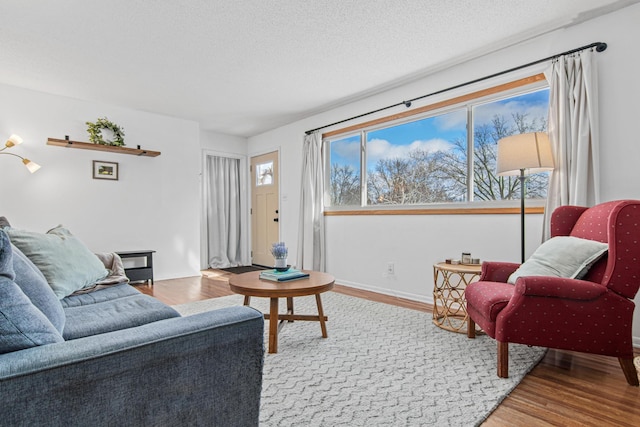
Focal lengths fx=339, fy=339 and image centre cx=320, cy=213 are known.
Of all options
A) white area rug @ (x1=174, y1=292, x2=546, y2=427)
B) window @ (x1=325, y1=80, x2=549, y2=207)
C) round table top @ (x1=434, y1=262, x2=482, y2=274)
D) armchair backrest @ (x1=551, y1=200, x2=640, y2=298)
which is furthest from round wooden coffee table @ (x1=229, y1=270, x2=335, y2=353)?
window @ (x1=325, y1=80, x2=549, y2=207)

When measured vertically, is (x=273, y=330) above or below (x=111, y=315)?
below

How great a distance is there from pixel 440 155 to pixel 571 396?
242 cm

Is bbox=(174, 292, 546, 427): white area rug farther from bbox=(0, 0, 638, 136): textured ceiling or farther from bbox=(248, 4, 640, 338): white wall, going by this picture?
bbox=(0, 0, 638, 136): textured ceiling

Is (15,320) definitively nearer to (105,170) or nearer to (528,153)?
(528,153)

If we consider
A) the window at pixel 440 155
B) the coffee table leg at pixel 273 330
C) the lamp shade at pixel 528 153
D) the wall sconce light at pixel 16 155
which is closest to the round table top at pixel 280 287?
the coffee table leg at pixel 273 330

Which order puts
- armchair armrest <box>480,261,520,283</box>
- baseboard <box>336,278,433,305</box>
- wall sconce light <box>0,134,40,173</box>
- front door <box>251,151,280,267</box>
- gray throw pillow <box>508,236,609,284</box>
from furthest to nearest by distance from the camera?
front door <box>251,151,280,267</box>, wall sconce light <box>0,134,40,173</box>, baseboard <box>336,278,433,305</box>, armchair armrest <box>480,261,520,283</box>, gray throw pillow <box>508,236,609,284</box>

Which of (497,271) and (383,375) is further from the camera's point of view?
(497,271)

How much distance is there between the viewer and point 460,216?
130 inches

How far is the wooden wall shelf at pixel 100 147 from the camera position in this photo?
3.95m

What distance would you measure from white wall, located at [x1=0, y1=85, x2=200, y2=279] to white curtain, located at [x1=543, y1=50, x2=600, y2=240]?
454cm

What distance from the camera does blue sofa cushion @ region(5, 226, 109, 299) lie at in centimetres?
191

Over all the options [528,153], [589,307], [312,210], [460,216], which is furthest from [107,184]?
[589,307]

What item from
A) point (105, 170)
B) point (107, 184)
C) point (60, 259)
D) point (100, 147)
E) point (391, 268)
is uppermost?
point (100, 147)

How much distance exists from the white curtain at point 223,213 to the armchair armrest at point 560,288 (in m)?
5.11
